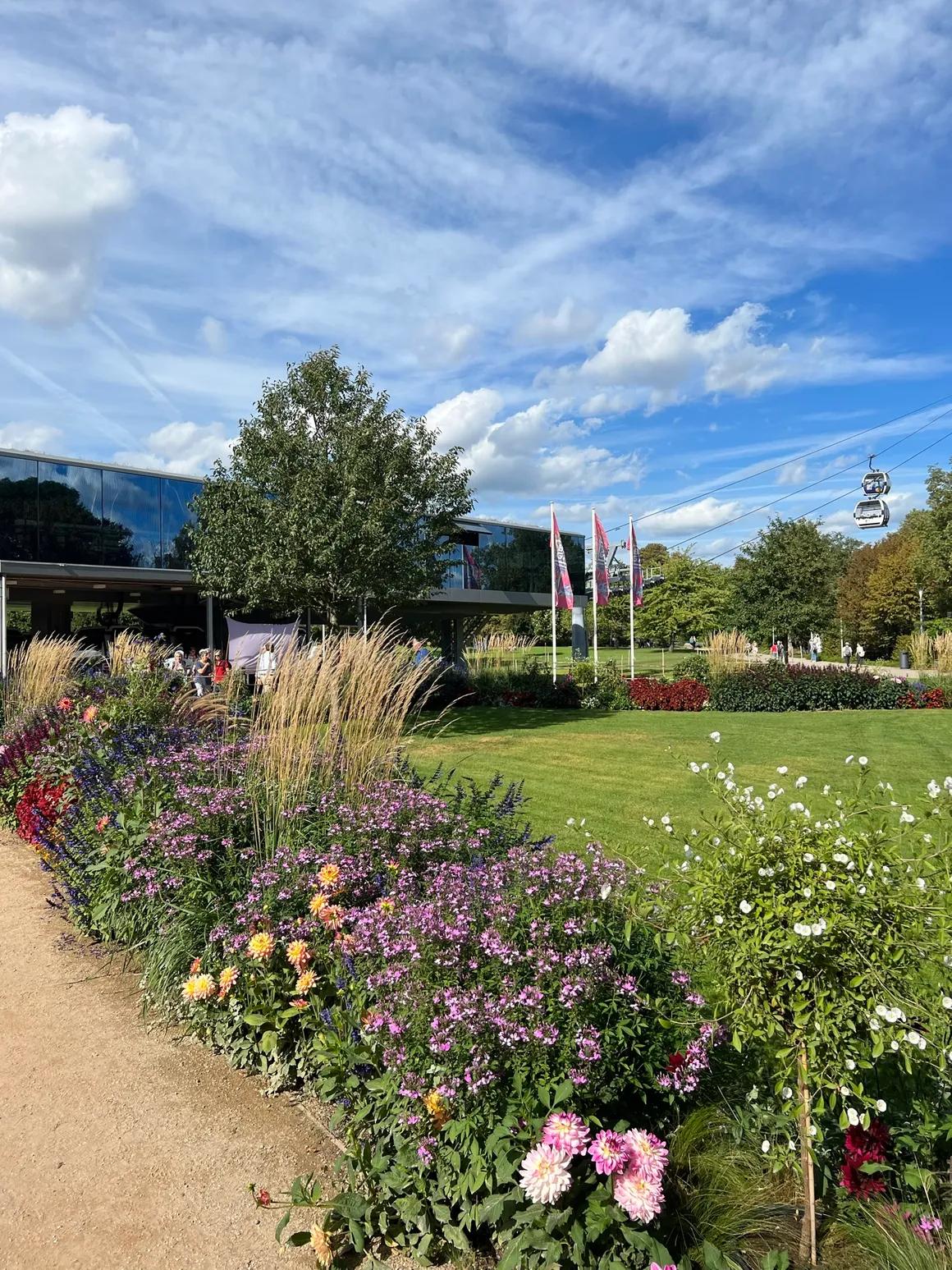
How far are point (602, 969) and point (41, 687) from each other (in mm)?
8839

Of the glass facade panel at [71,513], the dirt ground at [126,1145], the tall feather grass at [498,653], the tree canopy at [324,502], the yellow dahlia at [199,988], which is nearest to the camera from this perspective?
the dirt ground at [126,1145]

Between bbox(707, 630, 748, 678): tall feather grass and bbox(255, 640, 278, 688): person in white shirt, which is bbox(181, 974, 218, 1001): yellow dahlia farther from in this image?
bbox(707, 630, 748, 678): tall feather grass

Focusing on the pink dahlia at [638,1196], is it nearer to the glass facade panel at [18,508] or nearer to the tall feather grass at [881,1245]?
the tall feather grass at [881,1245]

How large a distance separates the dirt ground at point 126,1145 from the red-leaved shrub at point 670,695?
54.6 feet

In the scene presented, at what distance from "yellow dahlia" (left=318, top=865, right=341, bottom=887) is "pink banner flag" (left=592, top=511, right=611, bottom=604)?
1884cm

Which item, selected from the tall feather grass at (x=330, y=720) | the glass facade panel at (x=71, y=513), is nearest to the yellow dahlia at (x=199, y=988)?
the tall feather grass at (x=330, y=720)

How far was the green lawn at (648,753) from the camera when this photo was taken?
7.57 meters

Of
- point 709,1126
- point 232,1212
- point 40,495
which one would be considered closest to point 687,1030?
point 709,1126

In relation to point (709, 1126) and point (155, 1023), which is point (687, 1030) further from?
point (155, 1023)

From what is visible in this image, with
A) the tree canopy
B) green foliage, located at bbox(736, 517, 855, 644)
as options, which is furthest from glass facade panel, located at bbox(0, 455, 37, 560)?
green foliage, located at bbox(736, 517, 855, 644)

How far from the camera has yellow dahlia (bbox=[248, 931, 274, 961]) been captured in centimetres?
293

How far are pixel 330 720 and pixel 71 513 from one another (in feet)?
48.5

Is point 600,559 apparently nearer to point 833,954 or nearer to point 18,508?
point 18,508

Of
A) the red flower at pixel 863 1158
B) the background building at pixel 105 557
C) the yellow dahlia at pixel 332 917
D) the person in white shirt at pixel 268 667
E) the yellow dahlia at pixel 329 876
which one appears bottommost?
the red flower at pixel 863 1158
